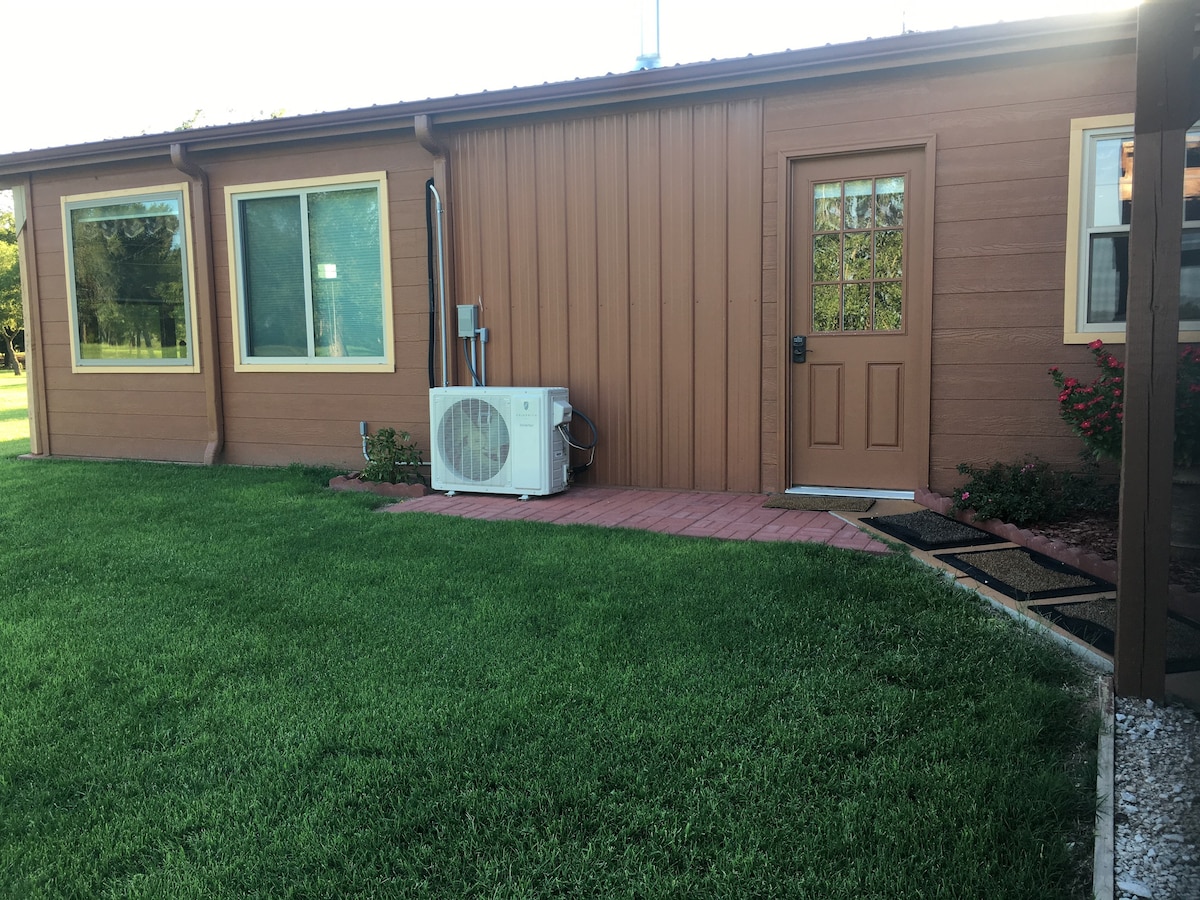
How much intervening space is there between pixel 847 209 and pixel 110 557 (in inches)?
173

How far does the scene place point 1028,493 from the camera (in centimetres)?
437

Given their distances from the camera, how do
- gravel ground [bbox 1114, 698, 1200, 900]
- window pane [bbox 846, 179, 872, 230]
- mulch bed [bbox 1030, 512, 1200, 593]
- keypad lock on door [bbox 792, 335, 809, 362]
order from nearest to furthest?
gravel ground [bbox 1114, 698, 1200, 900] < mulch bed [bbox 1030, 512, 1200, 593] < window pane [bbox 846, 179, 872, 230] < keypad lock on door [bbox 792, 335, 809, 362]

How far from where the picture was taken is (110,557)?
4023 mm

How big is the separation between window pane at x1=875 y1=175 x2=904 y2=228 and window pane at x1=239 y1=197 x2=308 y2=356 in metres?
4.25

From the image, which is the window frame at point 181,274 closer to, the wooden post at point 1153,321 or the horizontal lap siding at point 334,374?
the horizontal lap siding at point 334,374

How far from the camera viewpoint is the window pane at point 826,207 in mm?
5223

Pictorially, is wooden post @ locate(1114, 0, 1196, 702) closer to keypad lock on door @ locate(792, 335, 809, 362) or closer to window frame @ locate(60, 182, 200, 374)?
keypad lock on door @ locate(792, 335, 809, 362)

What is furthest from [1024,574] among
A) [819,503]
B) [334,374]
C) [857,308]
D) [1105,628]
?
[334,374]

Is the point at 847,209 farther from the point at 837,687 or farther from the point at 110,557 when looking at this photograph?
the point at 110,557

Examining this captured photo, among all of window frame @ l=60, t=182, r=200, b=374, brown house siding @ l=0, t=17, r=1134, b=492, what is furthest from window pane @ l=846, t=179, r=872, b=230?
window frame @ l=60, t=182, r=200, b=374

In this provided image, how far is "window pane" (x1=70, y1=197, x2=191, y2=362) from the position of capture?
23.7 feet

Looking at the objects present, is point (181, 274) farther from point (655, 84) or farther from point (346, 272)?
point (655, 84)

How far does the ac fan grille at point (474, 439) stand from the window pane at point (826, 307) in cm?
200

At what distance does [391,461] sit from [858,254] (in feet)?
10.9
